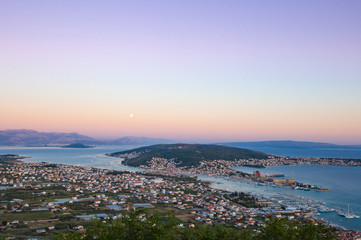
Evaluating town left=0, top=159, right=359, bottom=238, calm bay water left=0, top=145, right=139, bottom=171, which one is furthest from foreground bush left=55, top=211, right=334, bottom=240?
calm bay water left=0, top=145, right=139, bottom=171

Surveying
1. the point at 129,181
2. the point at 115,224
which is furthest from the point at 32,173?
the point at 115,224

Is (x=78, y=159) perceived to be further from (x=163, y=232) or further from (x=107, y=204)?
(x=163, y=232)

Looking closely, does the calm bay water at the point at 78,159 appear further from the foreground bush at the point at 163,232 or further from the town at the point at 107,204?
the foreground bush at the point at 163,232

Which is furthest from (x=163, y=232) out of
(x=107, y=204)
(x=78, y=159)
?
(x=78, y=159)

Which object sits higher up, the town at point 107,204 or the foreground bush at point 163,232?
the foreground bush at point 163,232

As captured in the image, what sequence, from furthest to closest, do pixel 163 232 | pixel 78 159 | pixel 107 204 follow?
pixel 78 159 → pixel 107 204 → pixel 163 232

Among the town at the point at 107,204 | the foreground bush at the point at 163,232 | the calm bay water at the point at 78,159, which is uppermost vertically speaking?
the foreground bush at the point at 163,232

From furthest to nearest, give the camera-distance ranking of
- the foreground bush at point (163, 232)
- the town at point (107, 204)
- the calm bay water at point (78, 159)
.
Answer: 1. the calm bay water at point (78, 159)
2. the town at point (107, 204)
3. the foreground bush at point (163, 232)

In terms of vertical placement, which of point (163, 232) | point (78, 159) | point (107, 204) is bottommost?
point (78, 159)

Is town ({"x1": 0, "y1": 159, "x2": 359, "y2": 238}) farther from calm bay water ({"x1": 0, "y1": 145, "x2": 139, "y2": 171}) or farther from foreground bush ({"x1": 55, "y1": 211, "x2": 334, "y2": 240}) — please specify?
calm bay water ({"x1": 0, "y1": 145, "x2": 139, "y2": 171})

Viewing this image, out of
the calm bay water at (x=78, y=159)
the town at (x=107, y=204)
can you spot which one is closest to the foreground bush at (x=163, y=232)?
the town at (x=107, y=204)

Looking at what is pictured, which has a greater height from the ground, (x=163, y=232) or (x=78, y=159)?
(x=163, y=232)
